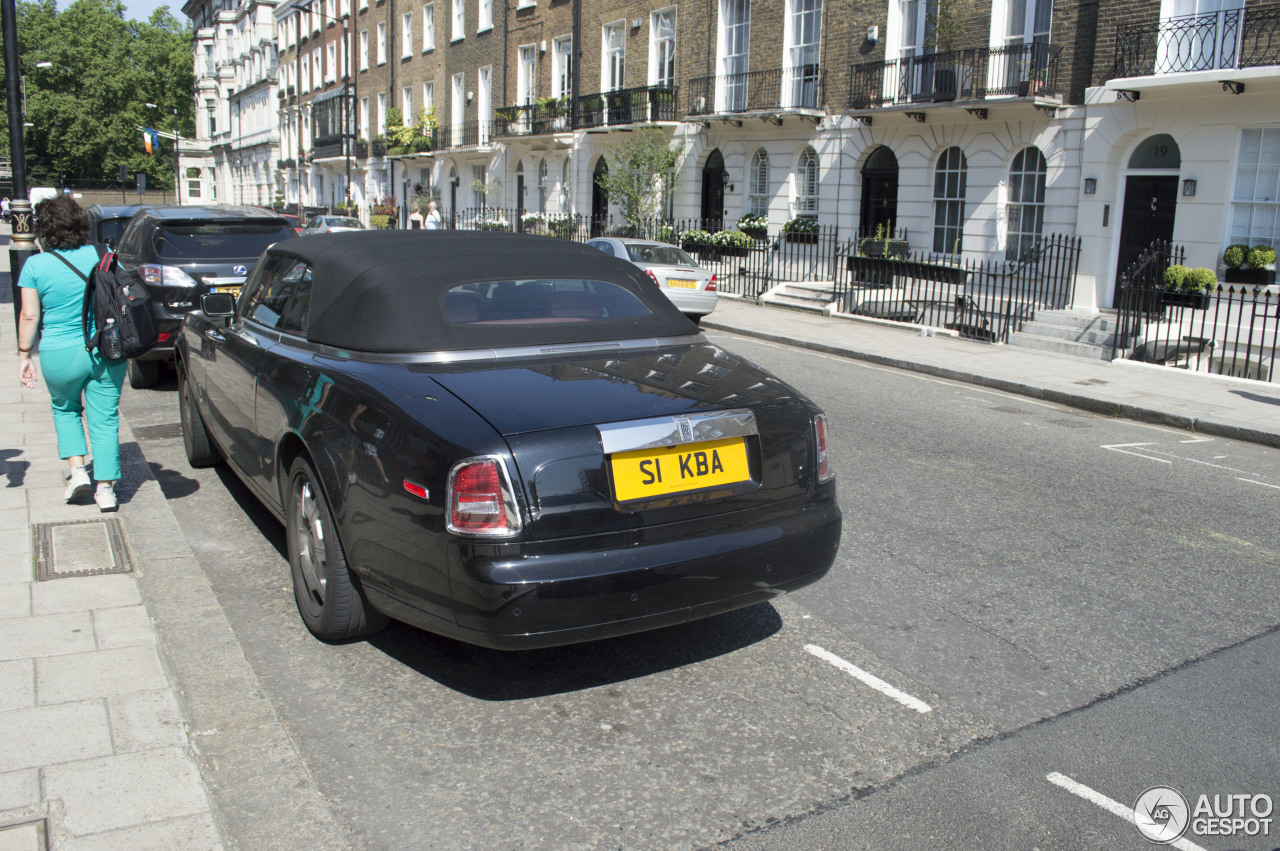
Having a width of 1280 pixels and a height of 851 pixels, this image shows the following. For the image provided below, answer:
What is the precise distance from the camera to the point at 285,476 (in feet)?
14.2

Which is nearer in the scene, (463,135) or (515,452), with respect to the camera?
(515,452)

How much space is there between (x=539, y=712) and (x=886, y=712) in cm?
126

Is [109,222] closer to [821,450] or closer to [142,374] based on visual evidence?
[142,374]

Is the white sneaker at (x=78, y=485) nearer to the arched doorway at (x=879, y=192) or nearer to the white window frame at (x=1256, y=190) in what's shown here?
the white window frame at (x=1256, y=190)

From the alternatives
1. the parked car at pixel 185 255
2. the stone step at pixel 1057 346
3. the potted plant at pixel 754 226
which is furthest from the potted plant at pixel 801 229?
the parked car at pixel 185 255

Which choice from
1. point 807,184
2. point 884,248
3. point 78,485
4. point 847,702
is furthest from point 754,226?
point 847,702

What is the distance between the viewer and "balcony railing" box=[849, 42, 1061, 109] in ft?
61.0

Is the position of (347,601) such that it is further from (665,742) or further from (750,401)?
(750,401)

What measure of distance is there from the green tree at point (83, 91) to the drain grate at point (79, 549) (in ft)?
293

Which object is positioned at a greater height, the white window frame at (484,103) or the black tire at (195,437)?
the white window frame at (484,103)

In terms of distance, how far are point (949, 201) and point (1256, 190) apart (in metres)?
6.45

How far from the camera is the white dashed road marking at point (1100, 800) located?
2.88 meters

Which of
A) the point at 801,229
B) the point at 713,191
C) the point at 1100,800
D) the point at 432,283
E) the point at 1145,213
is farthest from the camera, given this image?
the point at 713,191

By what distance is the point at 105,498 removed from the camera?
214 inches
